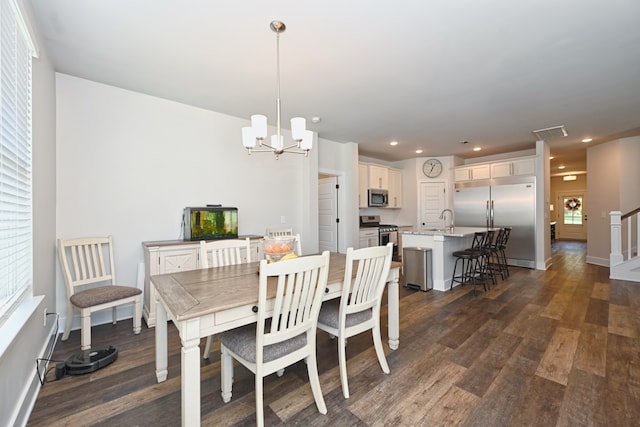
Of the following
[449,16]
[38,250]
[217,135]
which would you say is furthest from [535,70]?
[38,250]

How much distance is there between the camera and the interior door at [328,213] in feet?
18.1

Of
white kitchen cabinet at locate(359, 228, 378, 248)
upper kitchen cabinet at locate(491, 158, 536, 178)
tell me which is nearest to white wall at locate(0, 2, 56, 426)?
white kitchen cabinet at locate(359, 228, 378, 248)

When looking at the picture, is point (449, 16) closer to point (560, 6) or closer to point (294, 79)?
point (560, 6)

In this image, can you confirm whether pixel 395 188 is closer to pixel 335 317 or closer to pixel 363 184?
pixel 363 184

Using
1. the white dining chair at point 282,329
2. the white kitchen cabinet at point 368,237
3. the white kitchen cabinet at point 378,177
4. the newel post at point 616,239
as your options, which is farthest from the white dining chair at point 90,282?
the newel post at point 616,239

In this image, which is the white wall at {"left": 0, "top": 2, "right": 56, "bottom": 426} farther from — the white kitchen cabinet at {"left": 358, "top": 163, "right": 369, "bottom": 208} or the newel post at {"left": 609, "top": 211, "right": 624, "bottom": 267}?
the newel post at {"left": 609, "top": 211, "right": 624, "bottom": 267}

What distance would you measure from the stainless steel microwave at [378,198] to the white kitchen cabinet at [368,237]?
0.63m

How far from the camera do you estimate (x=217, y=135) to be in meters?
3.81

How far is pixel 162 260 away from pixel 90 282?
0.63m

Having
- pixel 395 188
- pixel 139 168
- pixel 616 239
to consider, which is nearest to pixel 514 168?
pixel 616 239

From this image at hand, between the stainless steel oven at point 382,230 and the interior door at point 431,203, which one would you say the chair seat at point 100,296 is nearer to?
the stainless steel oven at point 382,230

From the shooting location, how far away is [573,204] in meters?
10.6

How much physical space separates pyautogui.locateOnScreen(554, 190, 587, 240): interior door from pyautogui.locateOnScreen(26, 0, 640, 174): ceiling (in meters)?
8.14

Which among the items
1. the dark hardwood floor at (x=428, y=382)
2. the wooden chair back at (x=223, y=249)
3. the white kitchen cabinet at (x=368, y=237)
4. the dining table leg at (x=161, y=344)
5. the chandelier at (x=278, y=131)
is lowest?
the dark hardwood floor at (x=428, y=382)
